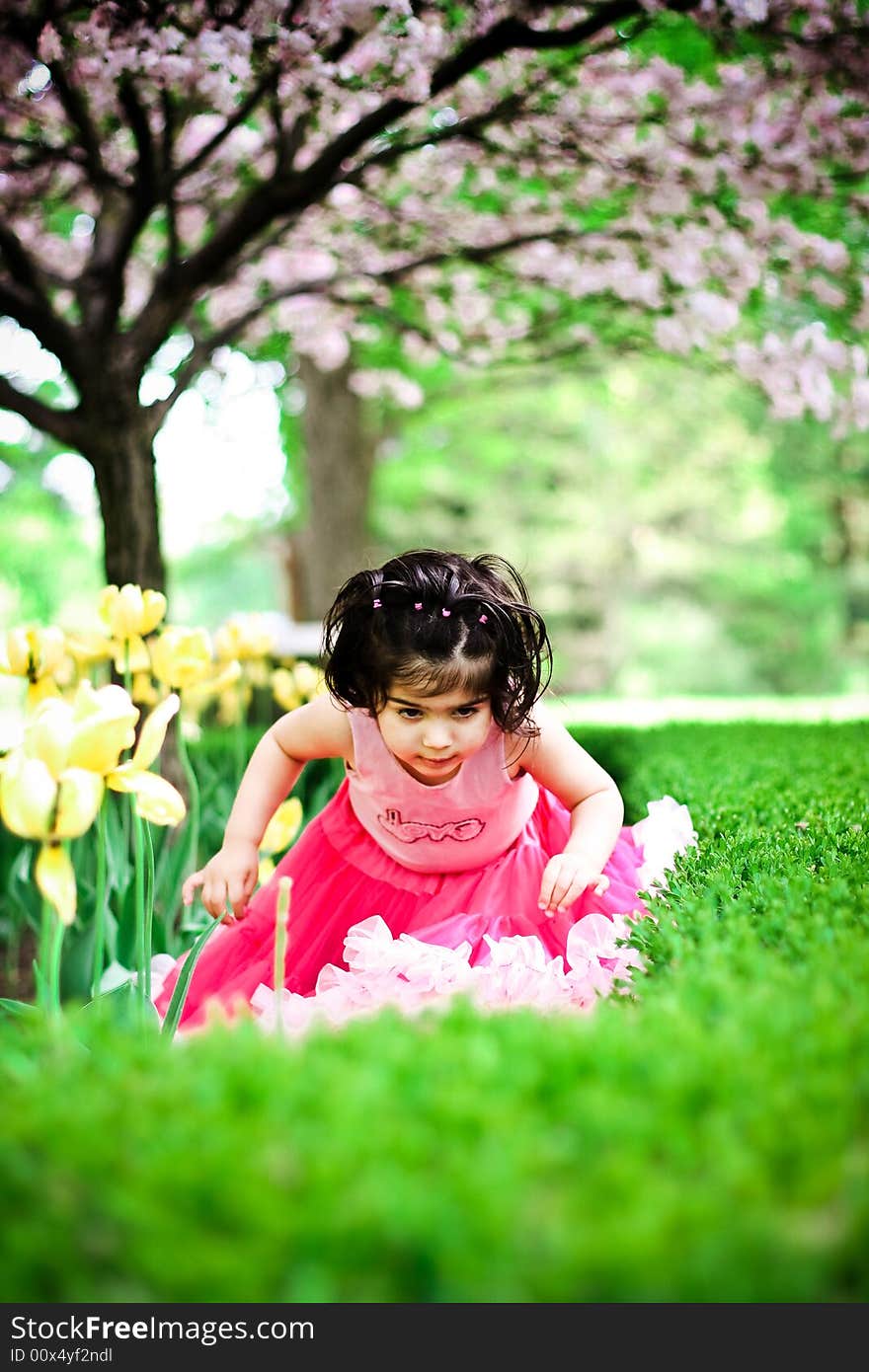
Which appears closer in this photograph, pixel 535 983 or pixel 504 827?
pixel 535 983

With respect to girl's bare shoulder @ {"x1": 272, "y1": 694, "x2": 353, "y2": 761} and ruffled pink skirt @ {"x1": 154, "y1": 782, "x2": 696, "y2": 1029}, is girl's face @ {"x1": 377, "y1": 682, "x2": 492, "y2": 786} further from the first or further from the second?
ruffled pink skirt @ {"x1": 154, "y1": 782, "x2": 696, "y2": 1029}

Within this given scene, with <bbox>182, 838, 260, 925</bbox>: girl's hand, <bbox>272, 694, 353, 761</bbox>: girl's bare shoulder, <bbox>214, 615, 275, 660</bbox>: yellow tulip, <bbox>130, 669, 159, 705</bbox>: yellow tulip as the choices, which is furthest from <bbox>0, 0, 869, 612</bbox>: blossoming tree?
<bbox>182, 838, 260, 925</bbox>: girl's hand

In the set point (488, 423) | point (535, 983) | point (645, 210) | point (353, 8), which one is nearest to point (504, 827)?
point (535, 983)

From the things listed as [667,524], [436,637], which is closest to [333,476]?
[436,637]

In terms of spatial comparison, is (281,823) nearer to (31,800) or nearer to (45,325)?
(31,800)

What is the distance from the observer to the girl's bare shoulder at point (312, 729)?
8.88ft

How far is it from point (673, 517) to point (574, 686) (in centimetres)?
374

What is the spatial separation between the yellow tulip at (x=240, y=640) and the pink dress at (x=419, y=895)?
0.63m

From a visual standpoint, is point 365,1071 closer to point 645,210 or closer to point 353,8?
point 353,8

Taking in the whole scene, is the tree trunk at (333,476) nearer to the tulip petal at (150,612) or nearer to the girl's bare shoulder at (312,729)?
the girl's bare shoulder at (312,729)

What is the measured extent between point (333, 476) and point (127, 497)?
5.21 metres

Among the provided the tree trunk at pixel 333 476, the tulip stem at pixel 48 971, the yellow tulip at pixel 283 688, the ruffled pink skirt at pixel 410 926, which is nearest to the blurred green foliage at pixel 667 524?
the tree trunk at pixel 333 476

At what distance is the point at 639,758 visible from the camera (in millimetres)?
4066
